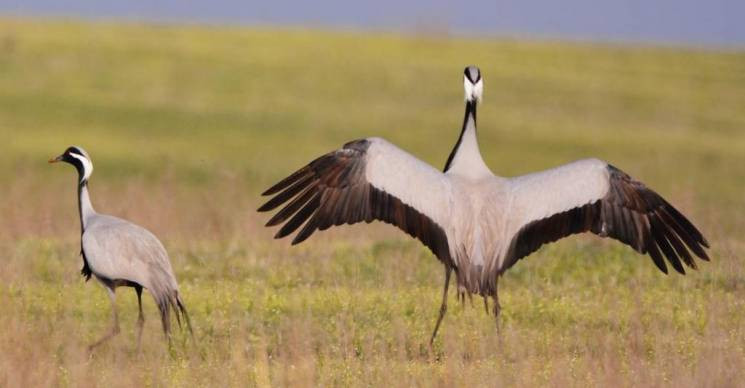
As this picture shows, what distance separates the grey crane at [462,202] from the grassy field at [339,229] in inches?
27.6

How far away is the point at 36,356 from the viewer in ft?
32.8

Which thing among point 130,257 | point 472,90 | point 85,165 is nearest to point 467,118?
point 472,90

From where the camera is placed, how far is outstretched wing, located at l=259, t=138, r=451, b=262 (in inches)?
414

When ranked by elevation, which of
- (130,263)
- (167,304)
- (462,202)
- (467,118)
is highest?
(467,118)

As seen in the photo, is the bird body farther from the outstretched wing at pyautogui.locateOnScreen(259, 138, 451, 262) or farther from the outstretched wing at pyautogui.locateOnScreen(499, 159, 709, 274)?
the outstretched wing at pyautogui.locateOnScreen(499, 159, 709, 274)

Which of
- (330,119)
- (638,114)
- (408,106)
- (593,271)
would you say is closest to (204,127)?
(330,119)

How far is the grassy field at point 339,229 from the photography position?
10398 millimetres

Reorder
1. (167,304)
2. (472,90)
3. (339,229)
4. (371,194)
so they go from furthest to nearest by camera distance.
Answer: (339,229) → (472,90) → (167,304) → (371,194)

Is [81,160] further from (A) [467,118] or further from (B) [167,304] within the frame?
(A) [467,118]

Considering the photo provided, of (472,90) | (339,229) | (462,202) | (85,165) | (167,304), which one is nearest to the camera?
(462,202)

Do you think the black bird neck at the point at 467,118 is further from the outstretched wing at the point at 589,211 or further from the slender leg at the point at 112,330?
the slender leg at the point at 112,330

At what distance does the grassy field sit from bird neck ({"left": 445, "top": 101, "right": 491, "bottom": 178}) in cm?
123

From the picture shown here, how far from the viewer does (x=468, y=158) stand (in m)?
10.9

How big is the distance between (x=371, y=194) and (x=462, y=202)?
692mm
